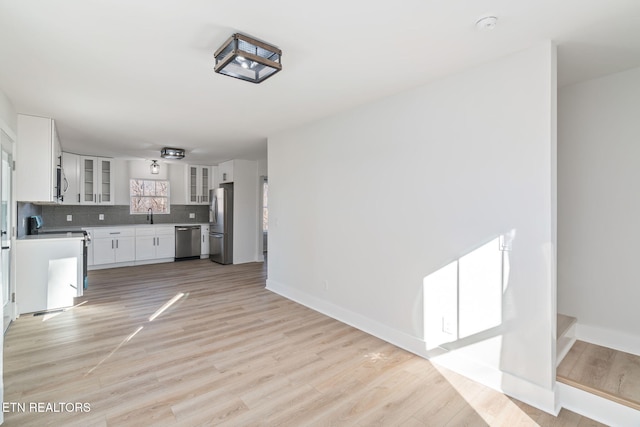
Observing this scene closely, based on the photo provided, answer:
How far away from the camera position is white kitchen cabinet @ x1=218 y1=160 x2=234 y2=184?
712 centimetres

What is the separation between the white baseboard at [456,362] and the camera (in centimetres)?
213

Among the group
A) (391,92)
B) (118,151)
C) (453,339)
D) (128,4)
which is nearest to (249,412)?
(453,339)

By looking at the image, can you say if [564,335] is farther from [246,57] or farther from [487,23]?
[246,57]

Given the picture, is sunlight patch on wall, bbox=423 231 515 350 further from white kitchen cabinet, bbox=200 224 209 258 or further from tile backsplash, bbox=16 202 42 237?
white kitchen cabinet, bbox=200 224 209 258

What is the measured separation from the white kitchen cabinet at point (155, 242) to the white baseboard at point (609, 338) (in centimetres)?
743

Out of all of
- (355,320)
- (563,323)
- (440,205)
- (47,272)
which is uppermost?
(440,205)

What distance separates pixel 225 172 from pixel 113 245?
9.18 feet

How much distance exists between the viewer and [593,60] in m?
2.39

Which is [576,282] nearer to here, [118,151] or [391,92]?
[391,92]

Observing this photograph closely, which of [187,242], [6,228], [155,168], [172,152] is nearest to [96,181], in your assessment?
[155,168]

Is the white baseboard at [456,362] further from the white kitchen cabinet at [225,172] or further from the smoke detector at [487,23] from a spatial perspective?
the white kitchen cabinet at [225,172]

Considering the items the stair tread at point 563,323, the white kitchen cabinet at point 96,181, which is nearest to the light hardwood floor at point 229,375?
the stair tread at point 563,323

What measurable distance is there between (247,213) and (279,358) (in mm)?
4779

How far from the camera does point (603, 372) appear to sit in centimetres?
230
